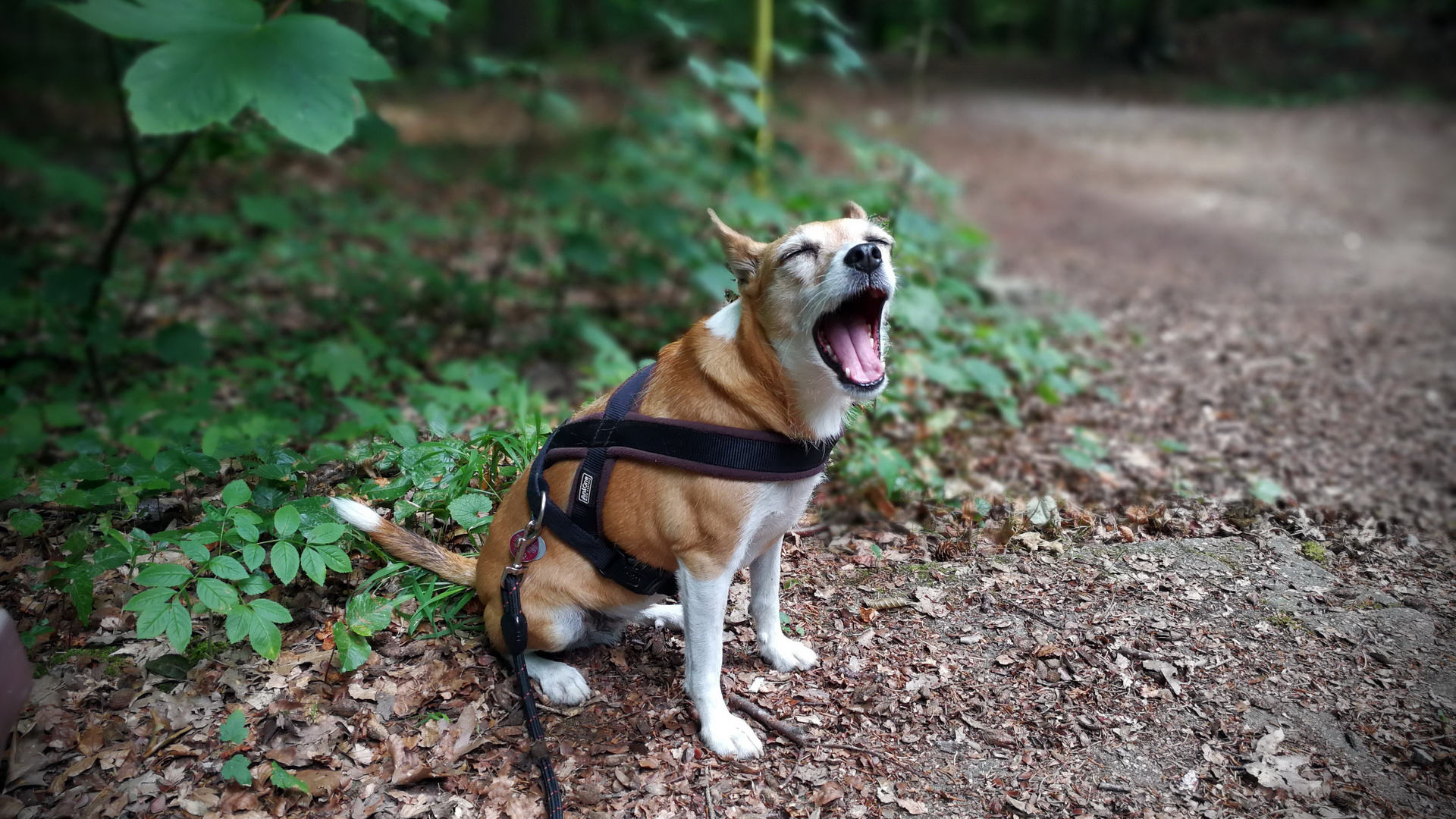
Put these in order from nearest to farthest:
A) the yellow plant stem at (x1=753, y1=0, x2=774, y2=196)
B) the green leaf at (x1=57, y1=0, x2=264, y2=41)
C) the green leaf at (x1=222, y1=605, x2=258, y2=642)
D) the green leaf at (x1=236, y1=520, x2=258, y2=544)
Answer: the green leaf at (x1=57, y1=0, x2=264, y2=41)
the green leaf at (x1=222, y1=605, x2=258, y2=642)
the green leaf at (x1=236, y1=520, x2=258, y2=544)
the yellow plant stem at (x1=753, y1=0, x2=774, y2=196)

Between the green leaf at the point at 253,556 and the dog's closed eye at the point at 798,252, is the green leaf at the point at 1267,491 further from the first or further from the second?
the green leaf at the point at 253,556

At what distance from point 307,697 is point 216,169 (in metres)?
10.2

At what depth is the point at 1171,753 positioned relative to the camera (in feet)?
9.38

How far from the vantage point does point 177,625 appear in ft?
9.07

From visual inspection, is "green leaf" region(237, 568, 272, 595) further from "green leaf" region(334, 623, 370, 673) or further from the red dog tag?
the red dog tag

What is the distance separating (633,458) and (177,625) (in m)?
1.56

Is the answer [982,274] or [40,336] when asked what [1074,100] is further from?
[40,336]

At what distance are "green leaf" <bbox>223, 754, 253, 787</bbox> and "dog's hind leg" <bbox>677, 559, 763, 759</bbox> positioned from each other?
4.64 ft

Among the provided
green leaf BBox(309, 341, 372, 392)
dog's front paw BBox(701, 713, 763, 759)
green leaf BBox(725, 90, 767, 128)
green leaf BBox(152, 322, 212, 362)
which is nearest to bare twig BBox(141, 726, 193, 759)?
dog's front paw BBox(701, 713, 763, 759)

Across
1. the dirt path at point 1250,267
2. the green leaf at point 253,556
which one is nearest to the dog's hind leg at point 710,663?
the green leaf at point 253,556

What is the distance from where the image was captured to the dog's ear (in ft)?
9.46

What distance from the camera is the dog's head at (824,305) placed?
2.66m

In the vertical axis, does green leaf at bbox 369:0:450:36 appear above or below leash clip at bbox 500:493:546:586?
above

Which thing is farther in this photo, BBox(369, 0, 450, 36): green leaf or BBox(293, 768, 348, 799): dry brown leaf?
BBox(369, 0, 450, 36): green leaf
